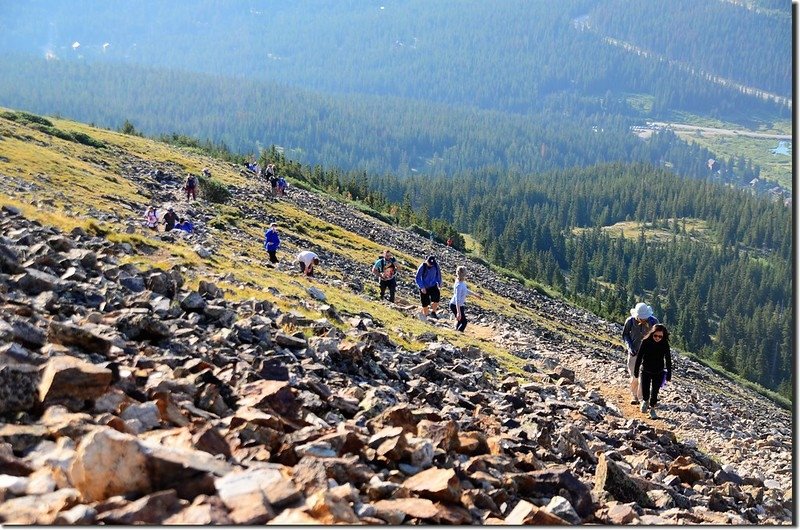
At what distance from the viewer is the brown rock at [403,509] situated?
298 inches

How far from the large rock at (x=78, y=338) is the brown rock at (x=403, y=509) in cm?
483

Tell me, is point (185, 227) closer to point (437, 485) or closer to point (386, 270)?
point (386, 270)

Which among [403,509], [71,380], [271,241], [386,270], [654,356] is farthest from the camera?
[271,241]

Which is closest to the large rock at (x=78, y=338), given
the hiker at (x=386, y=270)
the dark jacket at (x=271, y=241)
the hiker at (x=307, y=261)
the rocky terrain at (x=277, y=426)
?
the rocky terrain at (x=277, y=426)

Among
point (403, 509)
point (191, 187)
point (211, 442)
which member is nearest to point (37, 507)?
point (211, 442)

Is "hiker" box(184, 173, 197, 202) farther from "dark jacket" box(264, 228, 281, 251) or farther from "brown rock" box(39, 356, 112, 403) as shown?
"brown rock" box(39, 356, 112, 403)

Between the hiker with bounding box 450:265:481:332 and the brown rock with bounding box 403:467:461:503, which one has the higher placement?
the brown rock with bounding box 403:467:461:503

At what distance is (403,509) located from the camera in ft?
25.4

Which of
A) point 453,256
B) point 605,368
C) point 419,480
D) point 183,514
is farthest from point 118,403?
point 453,256

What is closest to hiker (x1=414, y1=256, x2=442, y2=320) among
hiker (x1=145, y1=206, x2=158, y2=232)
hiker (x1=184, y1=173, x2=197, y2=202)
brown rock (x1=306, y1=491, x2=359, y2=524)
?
hiker (x1=145, y1=206, x2=158, y2=232)

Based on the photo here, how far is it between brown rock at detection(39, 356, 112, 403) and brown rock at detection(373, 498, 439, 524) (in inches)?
140

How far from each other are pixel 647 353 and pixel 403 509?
37.2 ft

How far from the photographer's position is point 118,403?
877 centimetres

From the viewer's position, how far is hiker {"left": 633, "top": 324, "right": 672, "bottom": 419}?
674 inches
